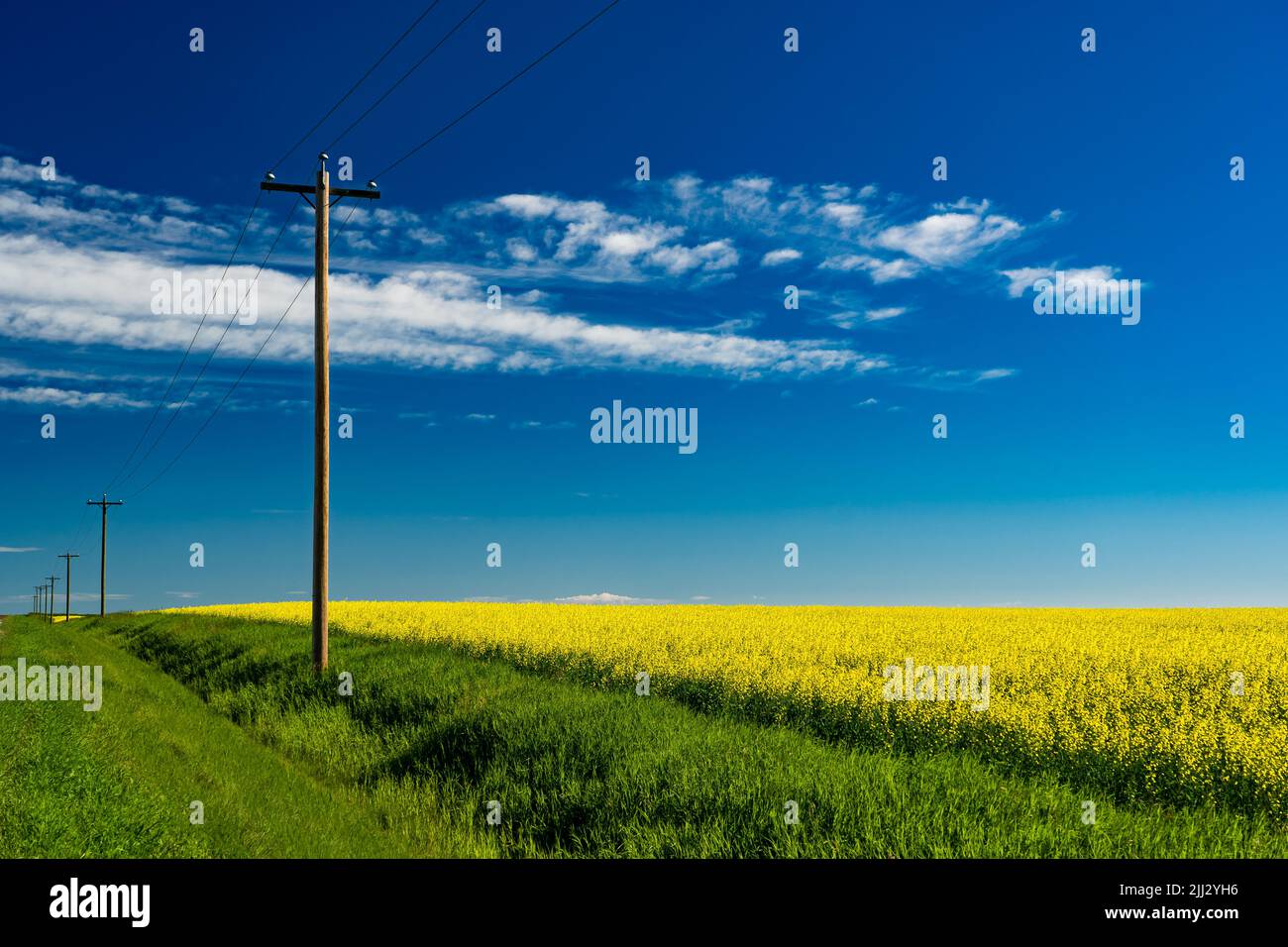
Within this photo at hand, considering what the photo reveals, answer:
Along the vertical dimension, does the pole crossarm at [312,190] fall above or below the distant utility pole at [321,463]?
above

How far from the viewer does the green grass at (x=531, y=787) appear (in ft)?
25.2

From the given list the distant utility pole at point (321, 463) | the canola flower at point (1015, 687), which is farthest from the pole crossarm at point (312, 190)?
the canola flower at point (1015, 687)

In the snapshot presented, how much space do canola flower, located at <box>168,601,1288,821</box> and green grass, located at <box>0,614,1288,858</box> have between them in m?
1.04

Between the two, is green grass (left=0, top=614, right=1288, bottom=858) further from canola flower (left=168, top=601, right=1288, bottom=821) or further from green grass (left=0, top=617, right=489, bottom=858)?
canola flower (left=168, top=601, right=1288, bottom=821)

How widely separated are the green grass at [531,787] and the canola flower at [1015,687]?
1.04 metres

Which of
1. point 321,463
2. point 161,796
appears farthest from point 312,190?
point 161,796

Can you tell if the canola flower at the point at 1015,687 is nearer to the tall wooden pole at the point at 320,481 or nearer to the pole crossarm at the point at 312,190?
the tall wooden pole at the point at 320,481

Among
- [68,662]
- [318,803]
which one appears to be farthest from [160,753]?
[68,662]

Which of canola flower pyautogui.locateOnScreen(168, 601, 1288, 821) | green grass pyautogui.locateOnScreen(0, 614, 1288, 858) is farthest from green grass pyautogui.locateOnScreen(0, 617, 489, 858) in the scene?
canola flower pyautogui.locateOnScreen(168, 601, 1288, 821)

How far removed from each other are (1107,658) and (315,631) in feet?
52.6

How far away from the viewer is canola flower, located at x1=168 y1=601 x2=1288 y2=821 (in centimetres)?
1036

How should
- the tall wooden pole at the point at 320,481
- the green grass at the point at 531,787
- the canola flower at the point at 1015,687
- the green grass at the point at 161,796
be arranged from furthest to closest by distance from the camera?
the tall wooden pole at the point at 320,481, the canola flower at the point at 1015,687, the green grass at the point at 161,796, the green grass at the point at 531,787

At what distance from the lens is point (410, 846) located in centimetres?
928
